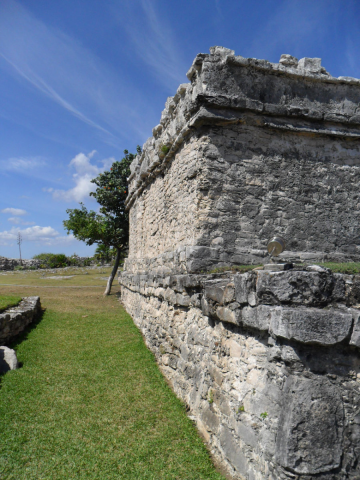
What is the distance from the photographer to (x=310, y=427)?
8.00 feet

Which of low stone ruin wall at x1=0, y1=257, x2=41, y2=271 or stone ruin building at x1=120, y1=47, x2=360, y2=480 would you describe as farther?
low stone ruin wall at x1=0, y1=257, x2=41, y2=271

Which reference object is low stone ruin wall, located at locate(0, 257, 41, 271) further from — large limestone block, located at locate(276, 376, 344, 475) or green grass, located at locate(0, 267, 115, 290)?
large limestone block, located at locate(276, 376, 344, 475)

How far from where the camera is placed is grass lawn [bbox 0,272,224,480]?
347cm

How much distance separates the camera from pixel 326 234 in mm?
5434

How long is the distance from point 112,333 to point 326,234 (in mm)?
5742

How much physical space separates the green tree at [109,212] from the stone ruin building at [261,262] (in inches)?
330

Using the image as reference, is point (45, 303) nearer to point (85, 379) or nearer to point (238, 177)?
point (85, 379)

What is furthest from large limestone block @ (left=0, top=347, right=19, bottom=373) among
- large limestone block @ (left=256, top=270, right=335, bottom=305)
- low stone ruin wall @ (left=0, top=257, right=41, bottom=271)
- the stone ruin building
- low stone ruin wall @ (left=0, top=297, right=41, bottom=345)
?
low stone ruin wall @ (left=0, top=257, right=41, bottom=271)

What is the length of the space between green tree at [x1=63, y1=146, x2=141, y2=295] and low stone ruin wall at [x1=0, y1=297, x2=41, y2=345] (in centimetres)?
548

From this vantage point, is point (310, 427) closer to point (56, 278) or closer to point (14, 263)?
point (56, 278)

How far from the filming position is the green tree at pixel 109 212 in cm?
1549

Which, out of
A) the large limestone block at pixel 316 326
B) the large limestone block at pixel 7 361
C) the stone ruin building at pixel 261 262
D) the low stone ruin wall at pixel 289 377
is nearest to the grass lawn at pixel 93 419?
the large limestone block at pixel 7 361

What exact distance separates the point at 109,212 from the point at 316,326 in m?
14.3

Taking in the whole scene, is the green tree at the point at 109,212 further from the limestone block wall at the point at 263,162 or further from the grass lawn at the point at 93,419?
the limestone block wall at the point at 263,162
